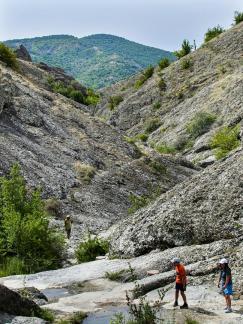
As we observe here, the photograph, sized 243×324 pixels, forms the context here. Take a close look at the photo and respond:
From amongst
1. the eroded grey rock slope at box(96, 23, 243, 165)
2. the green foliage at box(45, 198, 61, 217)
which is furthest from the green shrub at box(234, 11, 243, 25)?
the green foliage at box(45, 198, 61, 217)

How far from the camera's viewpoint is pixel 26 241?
29.8 meters

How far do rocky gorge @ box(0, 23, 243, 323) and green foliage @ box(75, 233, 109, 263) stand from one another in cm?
84

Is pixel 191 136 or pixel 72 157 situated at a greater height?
pixel 191 136

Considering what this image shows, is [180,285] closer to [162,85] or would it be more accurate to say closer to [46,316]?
[46,316]

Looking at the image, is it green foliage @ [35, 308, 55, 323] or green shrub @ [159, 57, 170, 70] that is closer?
green foliage @ [35, 308, 55, 323]

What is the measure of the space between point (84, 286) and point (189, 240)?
213 inches

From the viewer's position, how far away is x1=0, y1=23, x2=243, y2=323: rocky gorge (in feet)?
72.0

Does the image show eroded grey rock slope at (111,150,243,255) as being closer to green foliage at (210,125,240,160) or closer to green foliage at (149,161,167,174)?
green foliage at (149,161,167,174)

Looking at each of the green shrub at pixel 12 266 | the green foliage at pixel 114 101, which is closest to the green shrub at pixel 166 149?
the green foliage at pixel 114 101

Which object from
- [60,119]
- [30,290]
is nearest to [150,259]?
[30,290]

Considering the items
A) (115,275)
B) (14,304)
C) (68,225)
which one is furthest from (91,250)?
(14,304)

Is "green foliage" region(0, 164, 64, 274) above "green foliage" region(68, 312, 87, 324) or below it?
above

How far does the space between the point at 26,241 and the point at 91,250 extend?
3558 mm

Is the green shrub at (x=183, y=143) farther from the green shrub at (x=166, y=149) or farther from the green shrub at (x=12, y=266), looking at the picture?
the green shrub at (x=12, y=266)
